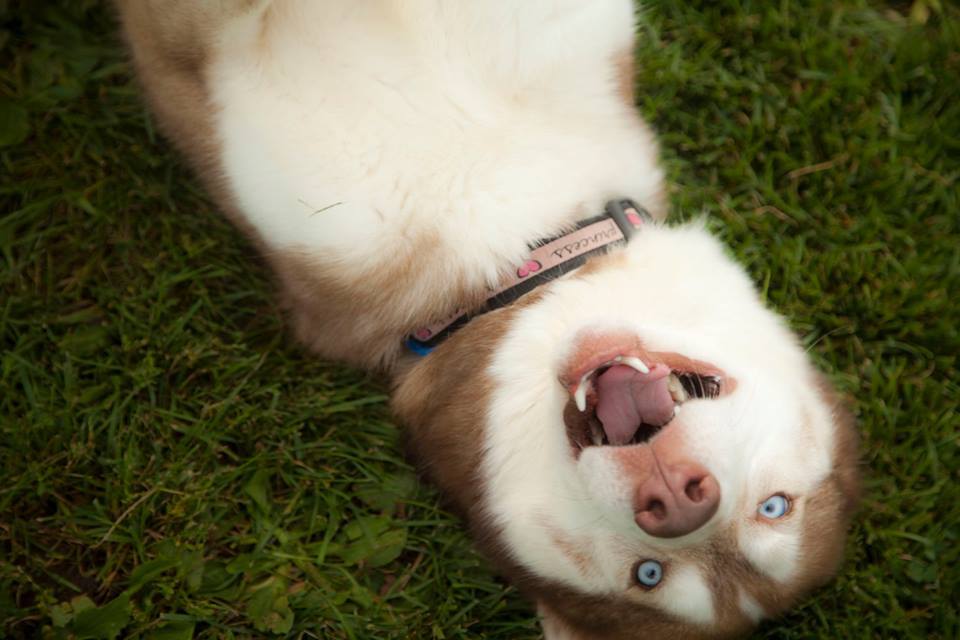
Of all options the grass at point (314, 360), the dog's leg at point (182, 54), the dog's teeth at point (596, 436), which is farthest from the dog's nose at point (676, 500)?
the dog's leg at point (182, 54)

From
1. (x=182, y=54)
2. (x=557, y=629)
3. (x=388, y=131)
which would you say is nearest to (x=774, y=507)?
(x=557, y=629)

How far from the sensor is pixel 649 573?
7.61ft

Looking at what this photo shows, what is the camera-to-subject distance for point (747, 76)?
3.67 meters

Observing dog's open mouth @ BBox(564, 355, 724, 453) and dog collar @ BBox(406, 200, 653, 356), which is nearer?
dog's open mouth @ BBox(564, 355, 724, 453)

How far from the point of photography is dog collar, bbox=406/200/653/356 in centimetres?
252

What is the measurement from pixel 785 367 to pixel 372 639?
1.86m

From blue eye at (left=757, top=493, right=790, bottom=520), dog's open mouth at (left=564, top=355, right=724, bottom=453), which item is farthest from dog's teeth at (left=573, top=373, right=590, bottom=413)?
blue eye at (left=757, top=493, right=790, bottom=520)

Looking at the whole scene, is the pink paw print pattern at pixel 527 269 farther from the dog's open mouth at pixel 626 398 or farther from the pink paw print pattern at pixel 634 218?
the dog's open mouth at pixel 626 398

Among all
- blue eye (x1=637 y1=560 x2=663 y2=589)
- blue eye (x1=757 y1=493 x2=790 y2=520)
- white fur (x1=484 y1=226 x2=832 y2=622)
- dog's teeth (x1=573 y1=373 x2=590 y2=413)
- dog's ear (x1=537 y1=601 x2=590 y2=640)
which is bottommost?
dog's ear (x1=537 y1=601 x2=590 y2=640)

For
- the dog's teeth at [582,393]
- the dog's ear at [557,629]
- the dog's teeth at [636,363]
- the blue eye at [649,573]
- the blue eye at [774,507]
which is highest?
the dog's teeth at [582,393]

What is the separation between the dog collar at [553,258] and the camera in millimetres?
2521

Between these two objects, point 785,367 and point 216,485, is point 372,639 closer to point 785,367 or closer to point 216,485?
point 216,485

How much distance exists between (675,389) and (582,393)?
0.94 ft

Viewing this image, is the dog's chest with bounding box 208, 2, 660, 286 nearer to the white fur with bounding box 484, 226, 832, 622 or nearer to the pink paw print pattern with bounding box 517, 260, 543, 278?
the pink paw print pattern with bounding box 517, 260, 543, 278
